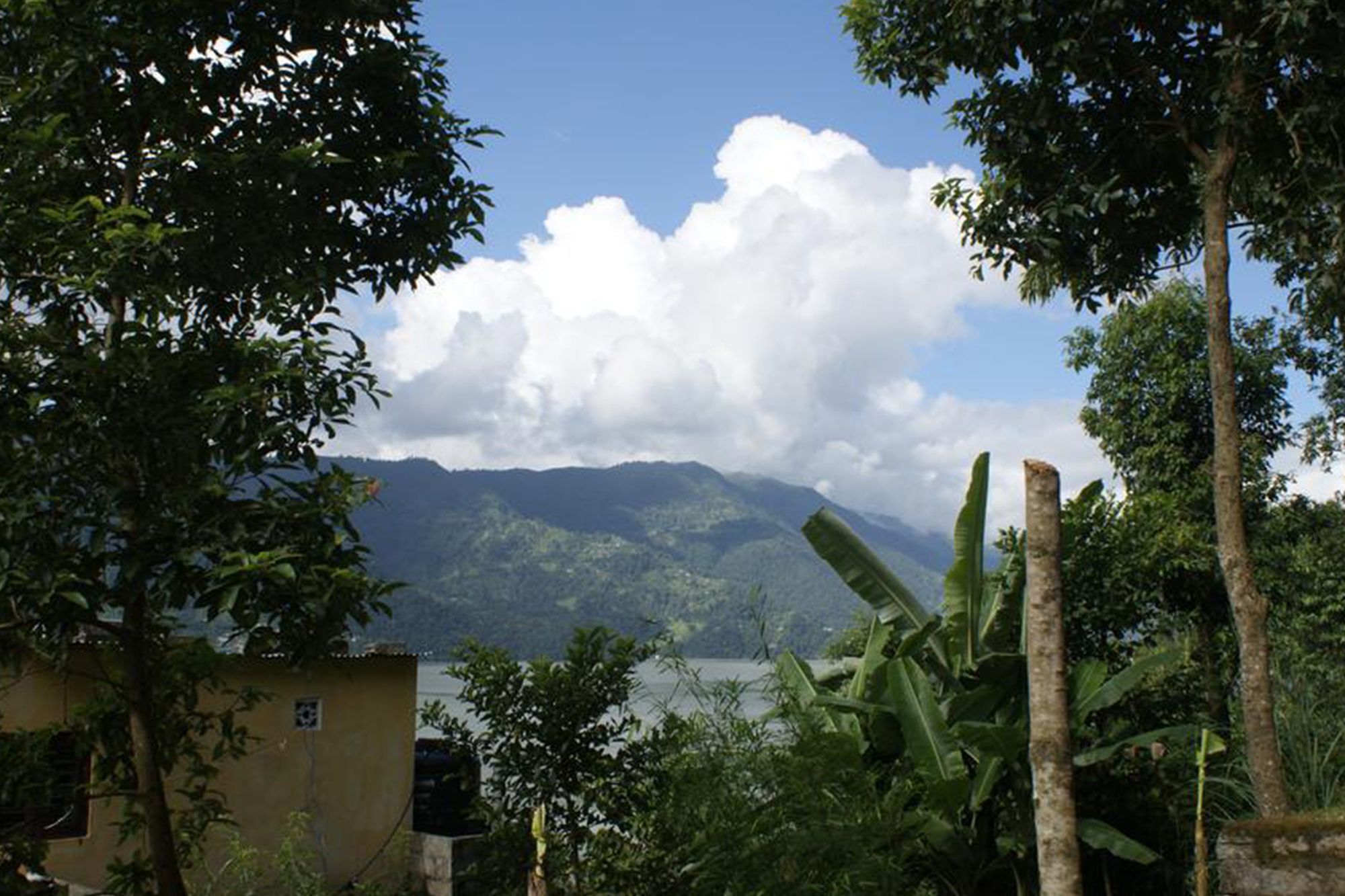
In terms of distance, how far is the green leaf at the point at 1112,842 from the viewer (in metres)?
7.14

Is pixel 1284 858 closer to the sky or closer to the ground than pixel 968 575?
closer to the ground

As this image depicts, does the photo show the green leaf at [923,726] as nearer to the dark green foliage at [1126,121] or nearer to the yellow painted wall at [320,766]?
the dark green foliage at [1126,121]

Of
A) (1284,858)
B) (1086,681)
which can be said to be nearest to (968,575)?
(1086,681)

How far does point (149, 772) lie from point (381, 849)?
6812 millimetres

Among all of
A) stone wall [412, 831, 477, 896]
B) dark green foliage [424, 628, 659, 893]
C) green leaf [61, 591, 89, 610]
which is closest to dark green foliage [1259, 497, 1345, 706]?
stone wall [412, 831, 477, 896]

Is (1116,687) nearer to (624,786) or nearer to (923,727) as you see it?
(923,727)

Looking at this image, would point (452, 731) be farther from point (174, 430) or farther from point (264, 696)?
point (174, 430)

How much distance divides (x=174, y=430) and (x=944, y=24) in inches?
295

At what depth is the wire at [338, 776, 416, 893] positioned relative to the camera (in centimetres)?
1175

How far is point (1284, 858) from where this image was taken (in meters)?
5.96

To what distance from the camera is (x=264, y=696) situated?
249 inches

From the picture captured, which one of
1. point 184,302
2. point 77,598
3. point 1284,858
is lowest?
point 1284,858

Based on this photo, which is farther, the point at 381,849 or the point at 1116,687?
the point at 381,849

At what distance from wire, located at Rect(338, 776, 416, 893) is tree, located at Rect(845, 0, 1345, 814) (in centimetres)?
828
